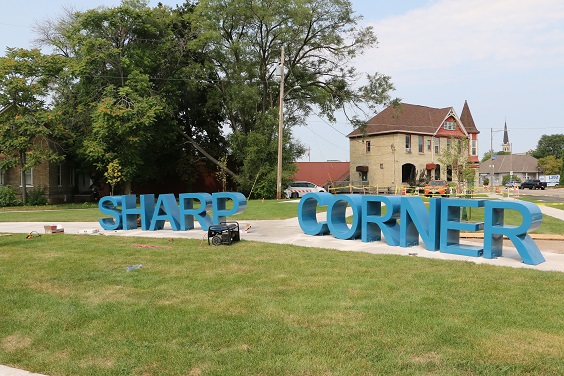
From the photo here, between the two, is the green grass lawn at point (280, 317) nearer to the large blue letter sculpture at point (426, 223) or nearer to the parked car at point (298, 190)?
the large blue letter sculpture at point (426, 223)

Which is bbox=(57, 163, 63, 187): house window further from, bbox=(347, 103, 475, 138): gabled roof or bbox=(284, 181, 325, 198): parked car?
bbox=(347, 103, 475, 138): gabled roof

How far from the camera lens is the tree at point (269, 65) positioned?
3656cm

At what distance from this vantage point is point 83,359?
4965 mm

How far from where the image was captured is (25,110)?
108ft

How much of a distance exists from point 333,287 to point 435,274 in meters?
2.15

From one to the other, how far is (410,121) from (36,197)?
3650cm

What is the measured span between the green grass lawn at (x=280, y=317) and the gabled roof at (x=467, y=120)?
2167 inches

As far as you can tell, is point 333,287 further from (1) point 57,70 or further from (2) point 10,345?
(1) point 57,70

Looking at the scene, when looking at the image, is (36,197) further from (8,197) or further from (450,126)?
(450,126)

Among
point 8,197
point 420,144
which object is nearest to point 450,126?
point 420,144

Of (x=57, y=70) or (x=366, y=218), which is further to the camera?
(x=57, y=70)

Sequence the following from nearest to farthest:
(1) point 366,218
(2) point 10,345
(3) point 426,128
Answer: (2) point 10,345 < (1) point 366,218 < (3) point 426,128

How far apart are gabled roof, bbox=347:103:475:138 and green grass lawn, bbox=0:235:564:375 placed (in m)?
41.7

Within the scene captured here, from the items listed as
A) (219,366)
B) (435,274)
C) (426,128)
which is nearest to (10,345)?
(219,366)
